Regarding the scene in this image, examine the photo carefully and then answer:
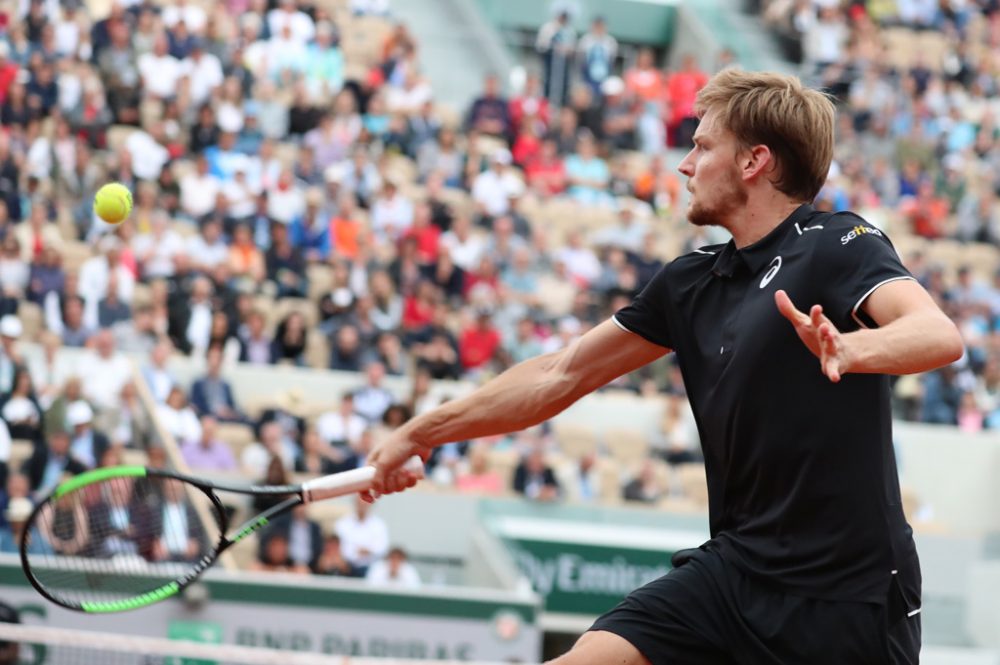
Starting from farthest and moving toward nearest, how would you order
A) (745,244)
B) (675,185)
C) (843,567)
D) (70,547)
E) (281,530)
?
1. (675,185)
2. (281,530)
3. (70,547)
4. (745,244)
5. (843,567)

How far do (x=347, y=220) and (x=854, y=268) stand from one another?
1322cm

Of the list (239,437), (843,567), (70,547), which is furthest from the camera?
(239,437)

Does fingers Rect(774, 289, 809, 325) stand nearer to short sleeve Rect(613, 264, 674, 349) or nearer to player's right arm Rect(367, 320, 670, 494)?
short sleeve Rect(613, 264, 674, 349)

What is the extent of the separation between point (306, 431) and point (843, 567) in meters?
10.2

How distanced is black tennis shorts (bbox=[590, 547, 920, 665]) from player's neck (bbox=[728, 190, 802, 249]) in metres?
0.92

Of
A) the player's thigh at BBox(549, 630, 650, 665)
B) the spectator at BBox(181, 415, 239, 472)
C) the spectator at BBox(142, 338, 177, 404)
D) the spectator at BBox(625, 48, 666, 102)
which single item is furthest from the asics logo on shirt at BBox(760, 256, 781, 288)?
the spectator at BBox(625, 48, 666, 102)

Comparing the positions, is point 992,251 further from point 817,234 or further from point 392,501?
point 817,234

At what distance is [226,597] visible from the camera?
1163 centimetres

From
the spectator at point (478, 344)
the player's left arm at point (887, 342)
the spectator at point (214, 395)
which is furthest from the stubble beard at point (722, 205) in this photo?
the spectator at point (478, 344)

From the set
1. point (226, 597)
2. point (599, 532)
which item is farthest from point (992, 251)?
point (226, 597)

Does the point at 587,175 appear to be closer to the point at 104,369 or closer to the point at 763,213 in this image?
the point at 104,369

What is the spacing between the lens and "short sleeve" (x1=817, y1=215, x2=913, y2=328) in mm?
4293

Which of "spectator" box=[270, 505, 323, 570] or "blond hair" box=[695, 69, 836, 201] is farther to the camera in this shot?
"spectator" box=[270, 505, 323, 570]

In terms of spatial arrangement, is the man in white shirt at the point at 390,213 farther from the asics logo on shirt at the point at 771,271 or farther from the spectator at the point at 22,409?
the asics logo on shirt at the point at 771,271
